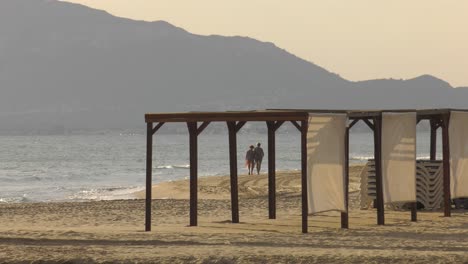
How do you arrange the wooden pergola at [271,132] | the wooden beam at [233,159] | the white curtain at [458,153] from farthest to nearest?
1. the white curtain at [458,153]
2. the wooden beam at [233,159]
3. the wooden pergola at [271,132]

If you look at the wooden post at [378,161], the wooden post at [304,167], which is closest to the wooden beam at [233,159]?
the wooden post at [304,167]

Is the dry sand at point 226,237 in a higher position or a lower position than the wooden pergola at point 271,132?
lower

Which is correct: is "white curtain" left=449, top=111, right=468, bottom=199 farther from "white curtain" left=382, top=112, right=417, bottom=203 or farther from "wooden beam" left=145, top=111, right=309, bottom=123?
"wooden beam" left=145, top=111, right=309, bottom=123

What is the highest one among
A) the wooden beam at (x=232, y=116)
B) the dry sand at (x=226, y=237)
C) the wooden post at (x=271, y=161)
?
the wooden beam at (x=232, y=116)

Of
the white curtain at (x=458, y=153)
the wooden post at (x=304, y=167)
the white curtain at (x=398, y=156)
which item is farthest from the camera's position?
the white curtain at (x=458, y=153)

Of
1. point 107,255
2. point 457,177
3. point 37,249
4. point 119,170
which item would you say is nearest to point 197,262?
point 107,255

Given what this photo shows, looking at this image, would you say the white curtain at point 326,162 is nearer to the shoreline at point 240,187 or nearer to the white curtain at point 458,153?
the white curtain at point 458,153

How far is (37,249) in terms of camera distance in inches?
655

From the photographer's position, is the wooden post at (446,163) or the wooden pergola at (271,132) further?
the wooden post at (446,163)

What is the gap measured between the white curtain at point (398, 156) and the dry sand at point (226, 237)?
646 mm

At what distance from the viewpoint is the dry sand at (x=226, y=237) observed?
15.4 metres

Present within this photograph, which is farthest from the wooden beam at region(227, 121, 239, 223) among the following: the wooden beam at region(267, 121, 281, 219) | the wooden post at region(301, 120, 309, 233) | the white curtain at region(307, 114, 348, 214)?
the wooden post at region(301, 120, 309, 233)

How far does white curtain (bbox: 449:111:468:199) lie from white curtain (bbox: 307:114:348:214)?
440 cm

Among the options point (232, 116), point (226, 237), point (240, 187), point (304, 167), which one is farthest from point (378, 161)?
point (240, 187)
